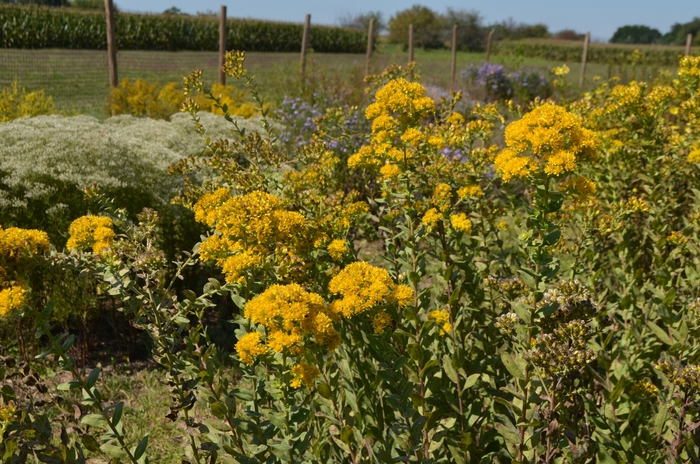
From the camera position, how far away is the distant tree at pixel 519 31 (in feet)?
200

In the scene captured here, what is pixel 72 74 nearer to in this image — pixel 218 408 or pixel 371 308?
pixel 218 408

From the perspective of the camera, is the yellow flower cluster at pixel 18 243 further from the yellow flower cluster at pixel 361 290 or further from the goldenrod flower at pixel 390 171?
the goldenrod flower at pixel 390 171

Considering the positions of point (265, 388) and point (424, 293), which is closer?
point (265, 388)

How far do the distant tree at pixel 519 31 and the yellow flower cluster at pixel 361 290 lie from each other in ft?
208

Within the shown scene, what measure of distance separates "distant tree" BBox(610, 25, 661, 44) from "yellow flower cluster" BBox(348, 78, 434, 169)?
125251mm

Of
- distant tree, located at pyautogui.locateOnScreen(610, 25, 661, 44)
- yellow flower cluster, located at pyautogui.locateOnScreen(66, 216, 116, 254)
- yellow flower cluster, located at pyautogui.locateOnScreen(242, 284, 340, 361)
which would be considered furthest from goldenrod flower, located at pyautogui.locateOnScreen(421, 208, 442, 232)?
distant tree, located at pyautogui.locateOnScreen(610, 25, 661, 44)

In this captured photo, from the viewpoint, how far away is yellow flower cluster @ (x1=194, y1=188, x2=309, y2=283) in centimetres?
174

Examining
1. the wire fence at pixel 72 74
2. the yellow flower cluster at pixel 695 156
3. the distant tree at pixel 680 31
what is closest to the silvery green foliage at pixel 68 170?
the yellow flower cluster at pixel 695 156

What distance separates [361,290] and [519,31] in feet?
230

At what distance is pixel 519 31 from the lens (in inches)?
2537

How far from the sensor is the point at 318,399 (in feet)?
7.04

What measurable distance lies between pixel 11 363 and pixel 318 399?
115 centimetres

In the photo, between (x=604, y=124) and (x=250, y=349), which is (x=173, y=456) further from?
(x=604, y=124)

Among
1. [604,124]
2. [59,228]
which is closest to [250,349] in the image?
[59,228]
